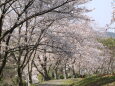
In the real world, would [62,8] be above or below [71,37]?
above

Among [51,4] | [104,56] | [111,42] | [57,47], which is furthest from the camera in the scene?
[111,42]

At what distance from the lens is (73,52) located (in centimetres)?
1327

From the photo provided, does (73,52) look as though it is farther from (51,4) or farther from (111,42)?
(111,42)

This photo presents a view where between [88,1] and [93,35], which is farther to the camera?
[93,35]

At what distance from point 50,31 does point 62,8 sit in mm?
4162

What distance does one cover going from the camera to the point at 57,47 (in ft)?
45.4

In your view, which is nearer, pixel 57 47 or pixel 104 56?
pixel 57 47

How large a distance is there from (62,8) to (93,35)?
2792 cm

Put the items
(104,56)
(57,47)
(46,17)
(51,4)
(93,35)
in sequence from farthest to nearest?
(104,56), (93,35), (46,17), (57,47), (51,4)

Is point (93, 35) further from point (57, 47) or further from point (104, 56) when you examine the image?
point (57, 47)

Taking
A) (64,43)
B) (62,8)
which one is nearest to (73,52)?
(64,43)

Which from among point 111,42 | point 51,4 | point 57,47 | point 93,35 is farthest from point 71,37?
point 111,42

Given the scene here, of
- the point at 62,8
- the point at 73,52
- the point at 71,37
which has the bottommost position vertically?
the point at 73,52

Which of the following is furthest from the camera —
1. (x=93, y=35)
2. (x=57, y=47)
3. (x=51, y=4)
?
(x=93, y=35)
